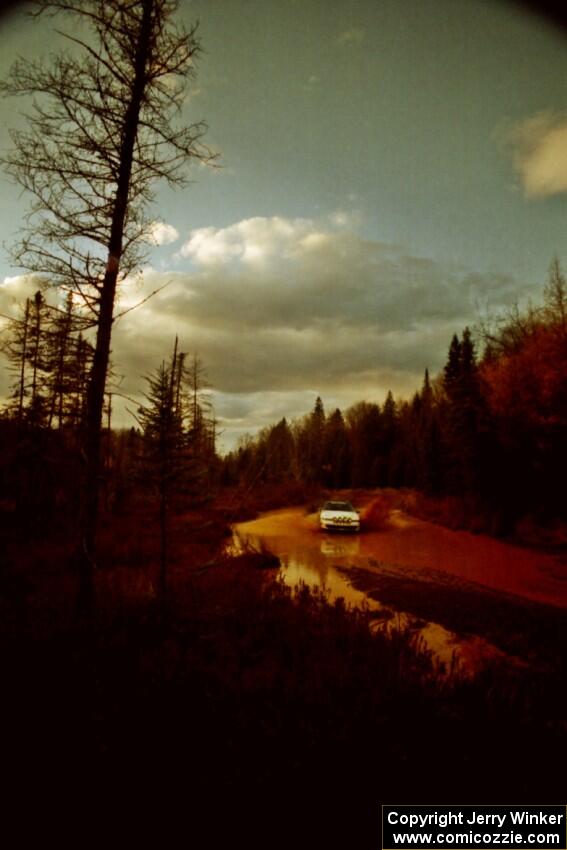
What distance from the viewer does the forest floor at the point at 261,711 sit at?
320cm

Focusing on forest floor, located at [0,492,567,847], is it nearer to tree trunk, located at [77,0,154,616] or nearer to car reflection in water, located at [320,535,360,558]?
tree trunk, located at [77,0,154,616]

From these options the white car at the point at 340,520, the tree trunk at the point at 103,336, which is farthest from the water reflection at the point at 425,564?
the tree trunk at the point at 103,336

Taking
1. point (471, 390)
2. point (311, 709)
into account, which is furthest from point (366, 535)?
point (311, 709)

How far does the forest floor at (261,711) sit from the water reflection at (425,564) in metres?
1.26

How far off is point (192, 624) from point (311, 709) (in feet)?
10.6

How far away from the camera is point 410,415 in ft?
210

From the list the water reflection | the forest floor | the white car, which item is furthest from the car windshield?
the forest floor

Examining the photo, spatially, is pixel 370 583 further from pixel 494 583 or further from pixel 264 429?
pixel 264 429

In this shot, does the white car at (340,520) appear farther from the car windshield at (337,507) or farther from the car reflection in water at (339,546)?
the car reflection in water at (339,546)

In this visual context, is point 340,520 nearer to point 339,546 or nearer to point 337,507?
point 337,507

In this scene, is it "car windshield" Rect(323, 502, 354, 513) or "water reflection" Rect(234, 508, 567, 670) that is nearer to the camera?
"water reflection" Rect(234, 508, 567, 670)

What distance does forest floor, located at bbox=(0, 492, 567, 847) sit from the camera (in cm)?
320

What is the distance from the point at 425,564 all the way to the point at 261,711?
41.5 feet

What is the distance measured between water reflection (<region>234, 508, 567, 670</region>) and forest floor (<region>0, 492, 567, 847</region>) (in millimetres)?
1256
